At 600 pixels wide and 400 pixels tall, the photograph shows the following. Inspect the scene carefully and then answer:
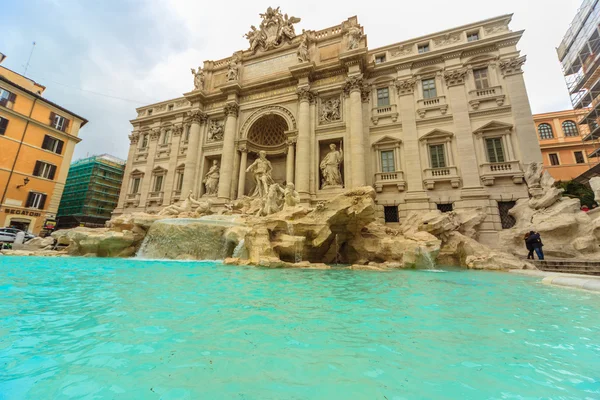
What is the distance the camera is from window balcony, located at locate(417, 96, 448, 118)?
15047mm

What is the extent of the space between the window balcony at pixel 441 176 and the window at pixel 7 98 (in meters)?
30.7

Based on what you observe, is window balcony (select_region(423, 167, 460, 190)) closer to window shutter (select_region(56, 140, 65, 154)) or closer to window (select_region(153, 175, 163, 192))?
window (select_region(153, 175, 163, 192))

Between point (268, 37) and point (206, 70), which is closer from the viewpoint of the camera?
point (268, 37)

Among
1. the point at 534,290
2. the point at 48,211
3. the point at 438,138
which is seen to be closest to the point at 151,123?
the point at 48,211

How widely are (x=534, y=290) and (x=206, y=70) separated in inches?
982

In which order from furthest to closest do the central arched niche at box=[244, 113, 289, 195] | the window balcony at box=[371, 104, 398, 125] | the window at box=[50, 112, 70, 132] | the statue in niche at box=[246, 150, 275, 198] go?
the window at box=[50, 112, 70, 132], the central arched niche at box=[244, 113, 289, 195], the window balcony at box=[371, 104, 398, 125], the statue in niche at box=[246, 150, 275, 198]

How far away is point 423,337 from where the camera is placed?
218cm

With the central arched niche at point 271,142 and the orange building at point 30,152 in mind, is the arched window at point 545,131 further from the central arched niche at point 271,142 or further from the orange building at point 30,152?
the orange building at point 30,152

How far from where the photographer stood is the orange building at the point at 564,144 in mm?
23781

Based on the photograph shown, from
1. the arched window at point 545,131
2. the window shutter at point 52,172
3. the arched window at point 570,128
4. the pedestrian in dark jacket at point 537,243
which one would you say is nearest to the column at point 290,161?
the pedestrian in dark jacket at point 537,243

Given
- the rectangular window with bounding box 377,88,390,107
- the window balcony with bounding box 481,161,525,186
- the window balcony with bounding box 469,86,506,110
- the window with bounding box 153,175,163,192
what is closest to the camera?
the window balcony with bounding box 481,161,525,186

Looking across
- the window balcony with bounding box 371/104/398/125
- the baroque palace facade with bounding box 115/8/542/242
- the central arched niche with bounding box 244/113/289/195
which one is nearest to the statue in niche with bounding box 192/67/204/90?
the baroque palace facade with bounding box 115/8/542/242

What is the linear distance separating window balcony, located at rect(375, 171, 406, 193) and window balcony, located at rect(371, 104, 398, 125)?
3.66 m

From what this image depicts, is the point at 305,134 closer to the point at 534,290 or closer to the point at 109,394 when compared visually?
the point at 534,290
